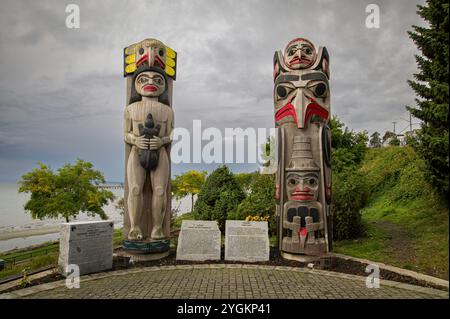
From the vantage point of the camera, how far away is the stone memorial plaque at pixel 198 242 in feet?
23.9

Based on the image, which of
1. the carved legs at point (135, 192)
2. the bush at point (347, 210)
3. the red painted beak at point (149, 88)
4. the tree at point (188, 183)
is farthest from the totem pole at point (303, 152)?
the tree at point (188, 183)

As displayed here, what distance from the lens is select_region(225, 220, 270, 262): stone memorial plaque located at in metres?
7.23

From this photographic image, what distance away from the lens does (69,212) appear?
→ 57.0 ft

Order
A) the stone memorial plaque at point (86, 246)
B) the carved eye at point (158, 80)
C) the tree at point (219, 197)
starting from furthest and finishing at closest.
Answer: the tree at point (219, 197) < the carved eye at point (158, 80) < the stone memorial plaque at point (86, 246)

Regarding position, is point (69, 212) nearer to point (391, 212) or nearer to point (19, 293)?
point (19, 293)

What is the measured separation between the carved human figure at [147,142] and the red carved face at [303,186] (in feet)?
10.8

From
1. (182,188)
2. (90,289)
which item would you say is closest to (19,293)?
(90,289)

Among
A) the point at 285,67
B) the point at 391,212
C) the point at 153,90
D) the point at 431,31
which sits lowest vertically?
the point at 391,212

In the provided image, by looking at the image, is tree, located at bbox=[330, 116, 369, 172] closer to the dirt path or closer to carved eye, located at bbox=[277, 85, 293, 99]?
the dirt path

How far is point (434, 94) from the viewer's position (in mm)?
7535

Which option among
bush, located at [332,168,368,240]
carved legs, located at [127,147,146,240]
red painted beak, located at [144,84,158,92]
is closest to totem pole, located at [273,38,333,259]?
bush, located at [332,168,368,240]

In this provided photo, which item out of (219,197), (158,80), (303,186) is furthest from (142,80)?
(219,197)

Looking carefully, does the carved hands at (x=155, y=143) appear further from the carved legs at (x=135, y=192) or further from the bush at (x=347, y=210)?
the bush at (x=347, y=210)

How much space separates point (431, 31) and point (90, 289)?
1054 cm
